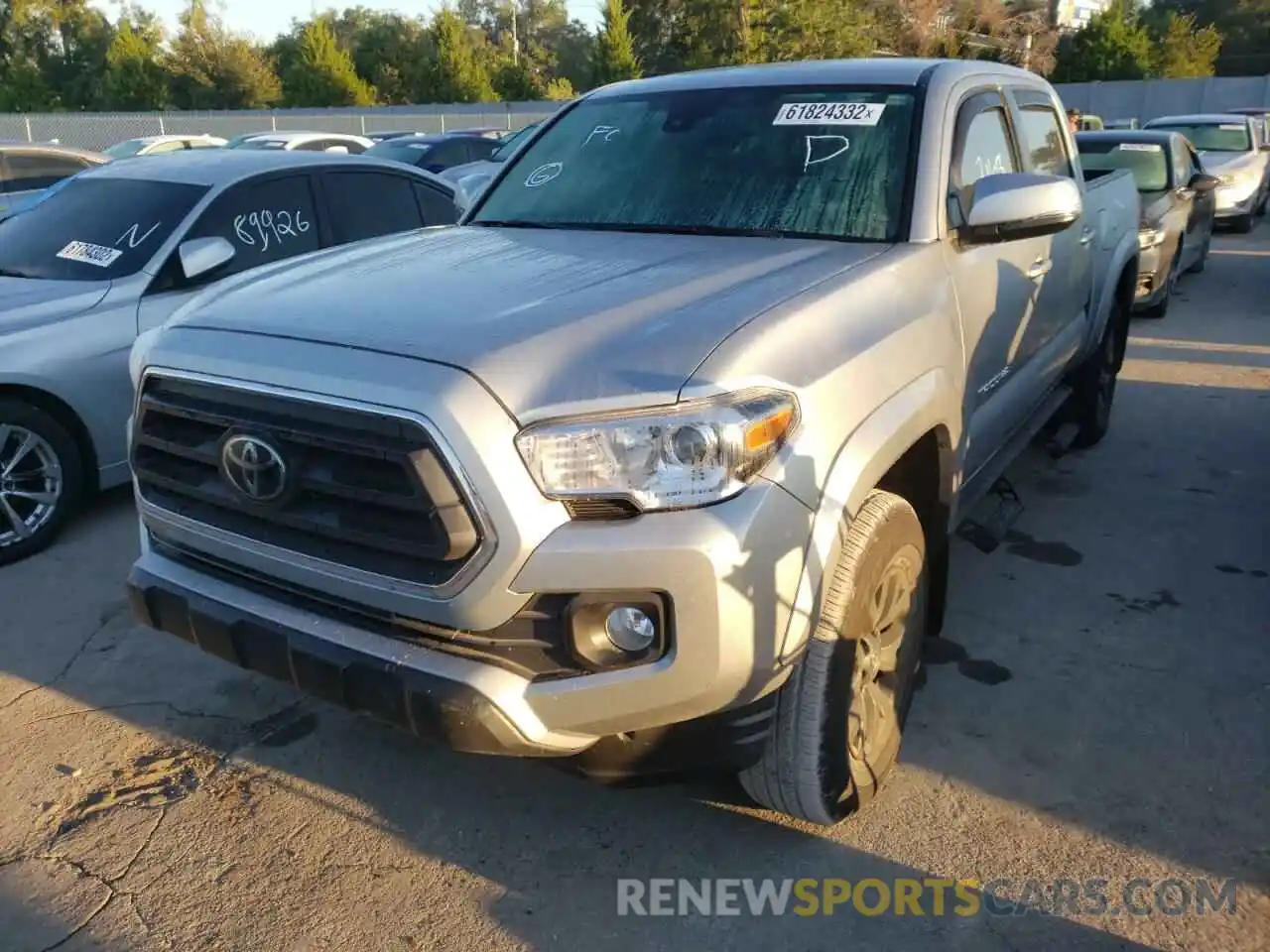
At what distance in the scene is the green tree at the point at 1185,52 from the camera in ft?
141

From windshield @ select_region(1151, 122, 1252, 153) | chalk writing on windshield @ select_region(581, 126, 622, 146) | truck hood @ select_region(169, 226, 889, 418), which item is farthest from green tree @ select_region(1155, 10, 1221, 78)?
truck hood @ select_region(169, 226, 889, 418)

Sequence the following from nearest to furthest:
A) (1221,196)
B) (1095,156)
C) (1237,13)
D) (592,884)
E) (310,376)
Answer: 1. (310,376)
2. (592,884)
3. (1095,156)
4. (1221,196)
5. (1237,13)

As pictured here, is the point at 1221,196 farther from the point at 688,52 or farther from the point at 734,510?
the point at 688,52

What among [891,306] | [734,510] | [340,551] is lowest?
[340,551]

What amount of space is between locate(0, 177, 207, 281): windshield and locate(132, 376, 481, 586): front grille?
2.83 m

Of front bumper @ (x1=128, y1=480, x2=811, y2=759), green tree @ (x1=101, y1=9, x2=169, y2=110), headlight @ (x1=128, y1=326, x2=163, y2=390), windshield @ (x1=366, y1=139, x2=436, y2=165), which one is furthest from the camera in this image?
green tree @ (x1=101, y1=9, x2=169, y2=110)

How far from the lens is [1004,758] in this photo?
3.22 metres

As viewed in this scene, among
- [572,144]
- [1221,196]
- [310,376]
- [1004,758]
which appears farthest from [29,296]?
[1221,196]

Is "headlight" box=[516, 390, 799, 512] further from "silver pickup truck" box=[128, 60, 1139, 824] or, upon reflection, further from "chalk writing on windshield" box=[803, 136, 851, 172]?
"chalk writing on windshield" box=[803, 136, 851, 172]

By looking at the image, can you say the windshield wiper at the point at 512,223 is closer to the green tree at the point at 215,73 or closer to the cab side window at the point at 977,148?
the cab side window at the point at 977,148

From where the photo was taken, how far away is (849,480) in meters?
2.47

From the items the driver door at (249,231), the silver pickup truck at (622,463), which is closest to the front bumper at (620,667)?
the silver pickup truck at (622,463)

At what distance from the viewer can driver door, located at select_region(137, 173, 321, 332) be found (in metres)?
5.14

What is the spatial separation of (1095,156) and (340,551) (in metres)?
9.50
